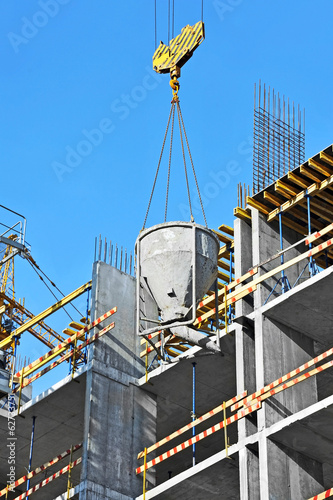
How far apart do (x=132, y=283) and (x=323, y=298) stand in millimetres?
5480

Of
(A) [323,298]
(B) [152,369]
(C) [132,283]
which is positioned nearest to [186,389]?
(B) [152,369]

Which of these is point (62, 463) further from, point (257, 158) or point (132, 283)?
point (257, 158)

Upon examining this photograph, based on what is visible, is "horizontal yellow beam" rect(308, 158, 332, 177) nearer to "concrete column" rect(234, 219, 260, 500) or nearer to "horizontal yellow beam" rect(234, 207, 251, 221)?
"horizontal yellow beam" rect(234, 207, 251, 221)

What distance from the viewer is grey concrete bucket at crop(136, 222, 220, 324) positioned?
15.3m

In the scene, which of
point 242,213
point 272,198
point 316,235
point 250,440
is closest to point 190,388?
point 250,440

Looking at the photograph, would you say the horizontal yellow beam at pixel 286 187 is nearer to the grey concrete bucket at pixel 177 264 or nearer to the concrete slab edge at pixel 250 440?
the concrete slab edge at pixel 250 440

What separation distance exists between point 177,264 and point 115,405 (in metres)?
8.73

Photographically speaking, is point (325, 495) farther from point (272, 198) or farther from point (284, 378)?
point (272, 198)

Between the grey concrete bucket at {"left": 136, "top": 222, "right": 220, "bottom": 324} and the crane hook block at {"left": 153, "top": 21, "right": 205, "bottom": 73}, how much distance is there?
502cm

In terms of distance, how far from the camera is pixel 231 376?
23.9 meters

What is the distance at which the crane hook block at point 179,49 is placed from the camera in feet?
64.3

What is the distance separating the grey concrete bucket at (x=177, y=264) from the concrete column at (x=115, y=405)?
7.87 metres

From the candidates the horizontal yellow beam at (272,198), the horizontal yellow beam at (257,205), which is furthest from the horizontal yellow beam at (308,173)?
A: the horizontal yellow beam at (257,205)

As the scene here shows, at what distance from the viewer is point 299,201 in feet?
76.5
